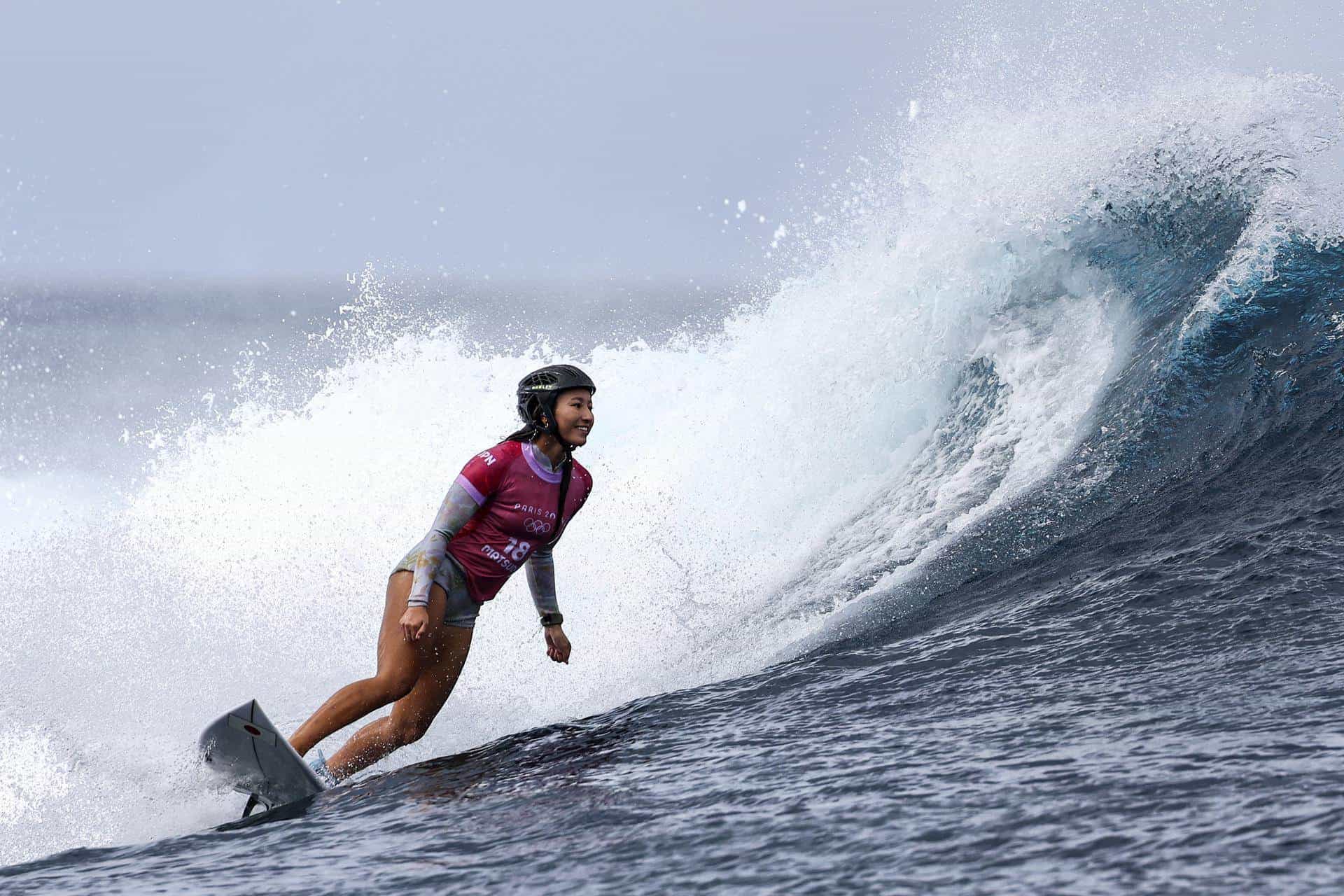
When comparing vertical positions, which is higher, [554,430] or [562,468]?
[554,430]

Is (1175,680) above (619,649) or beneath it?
beneath

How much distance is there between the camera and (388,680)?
4.71 m

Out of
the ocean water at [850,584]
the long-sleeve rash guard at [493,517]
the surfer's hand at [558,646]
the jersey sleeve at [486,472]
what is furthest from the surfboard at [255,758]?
the surfer's hand at [558,646]

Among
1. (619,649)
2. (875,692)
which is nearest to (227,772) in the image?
(875,692)

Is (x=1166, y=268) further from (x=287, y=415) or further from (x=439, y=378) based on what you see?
(x=287, y=415)

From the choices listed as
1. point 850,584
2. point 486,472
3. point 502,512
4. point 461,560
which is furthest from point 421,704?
point 850,584

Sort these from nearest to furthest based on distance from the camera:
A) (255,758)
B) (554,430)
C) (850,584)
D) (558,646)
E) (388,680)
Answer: (255,758), (388,680), (554,430), (558,646), (850,584)

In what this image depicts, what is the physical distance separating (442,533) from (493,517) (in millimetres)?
233

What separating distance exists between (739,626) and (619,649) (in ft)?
2.46

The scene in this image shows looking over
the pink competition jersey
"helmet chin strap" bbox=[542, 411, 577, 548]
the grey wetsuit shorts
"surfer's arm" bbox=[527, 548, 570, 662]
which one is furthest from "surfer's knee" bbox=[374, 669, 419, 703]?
"helmet chin strap" bbox=[542, 411, 577, 548]

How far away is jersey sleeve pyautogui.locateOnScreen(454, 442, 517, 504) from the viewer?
4.80 metres

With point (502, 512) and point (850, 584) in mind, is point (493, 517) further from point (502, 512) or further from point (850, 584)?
point (850, 584)

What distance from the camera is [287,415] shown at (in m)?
11.3

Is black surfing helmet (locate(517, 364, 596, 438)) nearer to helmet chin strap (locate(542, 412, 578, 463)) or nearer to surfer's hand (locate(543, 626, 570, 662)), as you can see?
helmet chin strap (locate(542, 412, 578, 463))
